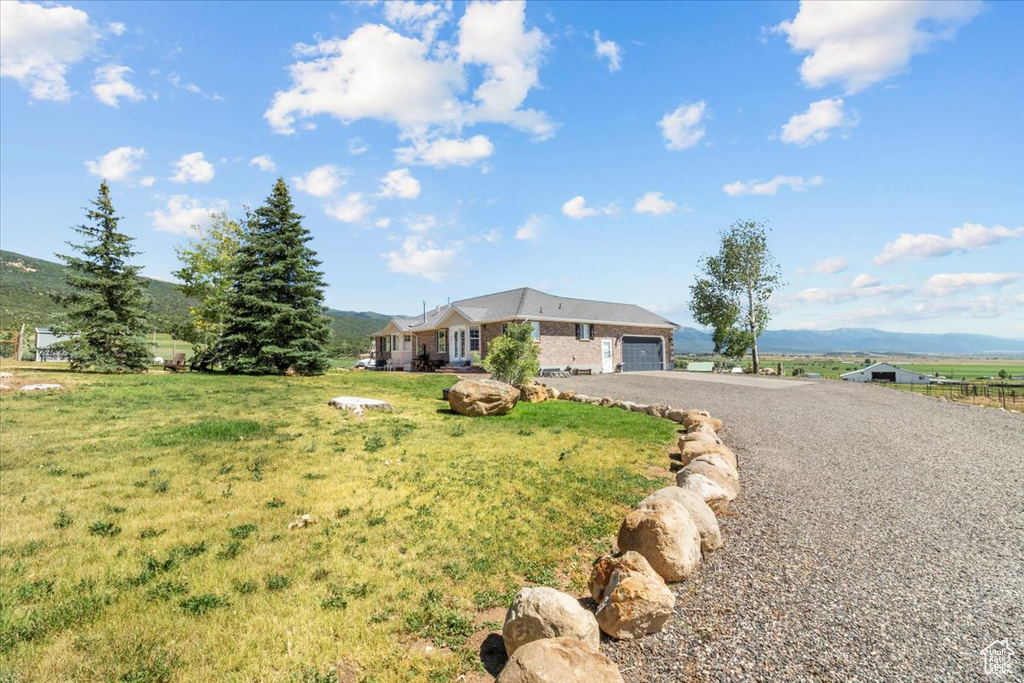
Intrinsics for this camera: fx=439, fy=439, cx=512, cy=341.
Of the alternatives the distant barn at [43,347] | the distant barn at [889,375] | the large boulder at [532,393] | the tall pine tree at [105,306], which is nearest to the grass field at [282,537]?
the large boulder at [532,393]

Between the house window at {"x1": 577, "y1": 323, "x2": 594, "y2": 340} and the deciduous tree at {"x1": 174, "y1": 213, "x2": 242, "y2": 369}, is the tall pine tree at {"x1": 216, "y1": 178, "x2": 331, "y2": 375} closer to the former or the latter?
the deciduous tree at {"x1": 174, "y1": 213, "x2": 242, "y2": 369}

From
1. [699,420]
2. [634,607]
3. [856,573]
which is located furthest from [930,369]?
[634,607]

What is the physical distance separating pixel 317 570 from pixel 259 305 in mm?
21918

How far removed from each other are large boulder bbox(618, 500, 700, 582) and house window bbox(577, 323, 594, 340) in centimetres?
2625

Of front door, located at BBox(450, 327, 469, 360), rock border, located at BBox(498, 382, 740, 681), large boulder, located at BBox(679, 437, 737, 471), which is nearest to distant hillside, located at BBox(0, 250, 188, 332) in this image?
front door, located at BBox(450, 327, 469, 360)

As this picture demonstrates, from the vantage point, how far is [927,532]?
17.8 ft

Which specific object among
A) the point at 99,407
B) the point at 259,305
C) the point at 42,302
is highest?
the point at 42,302

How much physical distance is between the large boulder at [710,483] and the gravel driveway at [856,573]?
0.26 meters

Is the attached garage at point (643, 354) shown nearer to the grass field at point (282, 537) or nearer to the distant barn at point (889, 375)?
the grass field at point (282, 537)

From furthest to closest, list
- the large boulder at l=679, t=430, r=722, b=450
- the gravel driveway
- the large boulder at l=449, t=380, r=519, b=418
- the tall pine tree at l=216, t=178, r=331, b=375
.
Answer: the tall pine tree at l=216, t=178, r=331, b=375 < the large boulder at l=449, t=380, r=519, b=418 < the large boulder at l=679, t=430, r=722, b=450 < the gravel driveway

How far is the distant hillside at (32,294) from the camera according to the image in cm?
4947

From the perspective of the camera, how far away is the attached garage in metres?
34.0

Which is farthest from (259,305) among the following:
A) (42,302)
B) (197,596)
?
(42,302)

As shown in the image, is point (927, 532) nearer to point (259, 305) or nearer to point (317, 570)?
point (317, 570)
